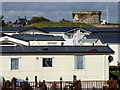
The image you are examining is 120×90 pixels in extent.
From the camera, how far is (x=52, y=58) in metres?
7.50

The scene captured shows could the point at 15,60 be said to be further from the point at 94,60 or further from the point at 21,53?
the point at 94,60

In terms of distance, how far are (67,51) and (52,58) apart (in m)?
0.37

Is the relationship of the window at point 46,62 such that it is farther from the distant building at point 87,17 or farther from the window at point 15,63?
the distant building at point 87,17

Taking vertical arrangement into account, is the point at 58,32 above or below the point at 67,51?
above

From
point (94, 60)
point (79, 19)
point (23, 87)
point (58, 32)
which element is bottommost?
point (23, 87)

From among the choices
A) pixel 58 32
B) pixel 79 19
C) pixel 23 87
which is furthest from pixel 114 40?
pixel 79 19

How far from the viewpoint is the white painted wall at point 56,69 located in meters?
7.39

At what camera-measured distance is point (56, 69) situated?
24.4 feet

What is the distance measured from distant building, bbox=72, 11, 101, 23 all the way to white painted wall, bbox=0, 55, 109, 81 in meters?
26.3

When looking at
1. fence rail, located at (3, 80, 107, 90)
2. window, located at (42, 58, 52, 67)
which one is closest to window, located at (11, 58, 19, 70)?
window, located at (42, 58, 52, 67)

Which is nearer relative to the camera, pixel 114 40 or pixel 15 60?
pixel 15 60

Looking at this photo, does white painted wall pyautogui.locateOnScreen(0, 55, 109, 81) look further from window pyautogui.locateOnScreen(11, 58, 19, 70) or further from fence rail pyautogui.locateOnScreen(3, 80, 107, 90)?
fence rail pyautogui.locateOnScreen(3, 80, 107, 90)

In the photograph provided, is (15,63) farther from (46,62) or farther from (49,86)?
(49,86)

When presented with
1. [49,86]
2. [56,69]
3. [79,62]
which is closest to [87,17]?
[79,62]
